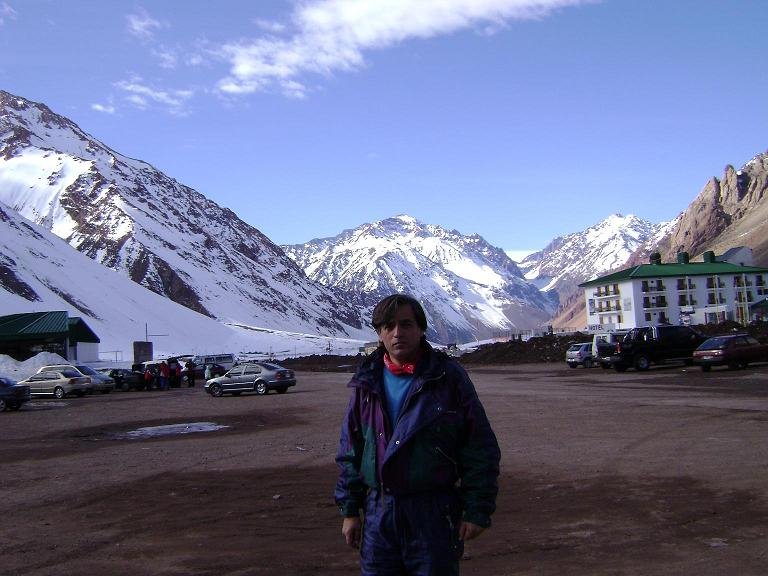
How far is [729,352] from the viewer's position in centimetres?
3388

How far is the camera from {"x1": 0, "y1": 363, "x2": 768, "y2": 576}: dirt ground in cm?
724

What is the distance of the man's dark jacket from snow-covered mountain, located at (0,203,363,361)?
12264 centimetres

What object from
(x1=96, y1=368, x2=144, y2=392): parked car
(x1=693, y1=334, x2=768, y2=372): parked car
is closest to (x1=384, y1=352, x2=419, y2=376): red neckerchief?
(x1=693, y1=334, x2=768, y2=372): parked car

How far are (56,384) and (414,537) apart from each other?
39.6 m

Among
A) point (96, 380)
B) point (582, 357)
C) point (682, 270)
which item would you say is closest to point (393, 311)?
point (96, 380)

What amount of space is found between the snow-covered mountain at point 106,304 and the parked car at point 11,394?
93.6 meters

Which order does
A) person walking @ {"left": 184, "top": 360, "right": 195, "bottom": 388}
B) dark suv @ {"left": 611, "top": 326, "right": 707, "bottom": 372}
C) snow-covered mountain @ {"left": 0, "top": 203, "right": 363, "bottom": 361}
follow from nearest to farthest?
dark suv @ {"left": 611, "top": 326, "right": 707, "bottom": 372} → person walking @ {"left": 184, "top": 360, "right": 195, "bottom": 388} → snow-covered mountain @ {"left": 0, "top": 203, "right": 363, "bottom": 361}

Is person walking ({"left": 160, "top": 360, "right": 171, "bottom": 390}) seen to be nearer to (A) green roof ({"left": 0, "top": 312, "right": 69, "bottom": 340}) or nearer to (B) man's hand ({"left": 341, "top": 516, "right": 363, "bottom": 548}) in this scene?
(A) green roof ({"left": 0, "top": 312, "right": 69, "bottom": 340})

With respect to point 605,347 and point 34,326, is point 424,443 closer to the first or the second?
point 605,347

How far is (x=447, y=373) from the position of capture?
451cm

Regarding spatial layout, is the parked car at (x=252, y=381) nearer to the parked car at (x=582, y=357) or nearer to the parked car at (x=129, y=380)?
the parked car at (x=129, y=380)

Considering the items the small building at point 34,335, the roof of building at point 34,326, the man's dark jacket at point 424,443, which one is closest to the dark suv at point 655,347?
the man's dark jacket at point 424,443

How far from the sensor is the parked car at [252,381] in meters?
36.0

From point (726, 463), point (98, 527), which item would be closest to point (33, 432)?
point (98, 527)
